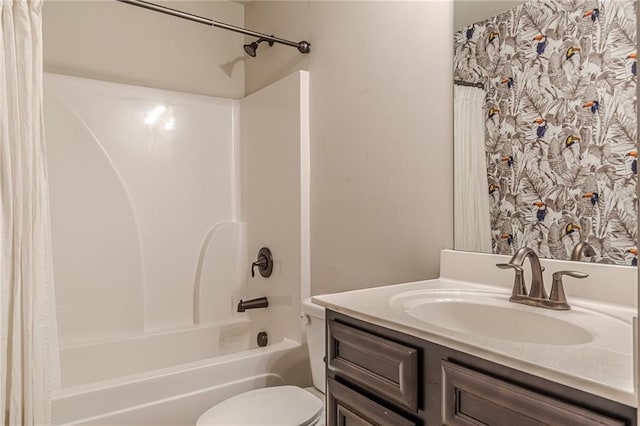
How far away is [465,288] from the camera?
1305 millimetres

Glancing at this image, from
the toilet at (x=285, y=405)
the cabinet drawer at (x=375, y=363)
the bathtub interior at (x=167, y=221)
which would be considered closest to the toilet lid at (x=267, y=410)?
the toilet at (x=285, y=405)

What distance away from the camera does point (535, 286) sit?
3.64 ft

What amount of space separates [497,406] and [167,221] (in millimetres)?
2159

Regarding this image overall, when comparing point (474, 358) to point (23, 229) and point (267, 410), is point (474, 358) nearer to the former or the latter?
point (267, 410)

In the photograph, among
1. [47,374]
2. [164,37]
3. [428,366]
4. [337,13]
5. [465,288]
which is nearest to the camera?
[428,366]

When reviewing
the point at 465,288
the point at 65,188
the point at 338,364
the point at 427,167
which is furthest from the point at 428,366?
the point at 65,188

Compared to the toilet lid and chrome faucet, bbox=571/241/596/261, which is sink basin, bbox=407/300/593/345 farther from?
the toilet lid

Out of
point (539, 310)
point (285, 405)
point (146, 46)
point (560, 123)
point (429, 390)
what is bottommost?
point (285, 405)

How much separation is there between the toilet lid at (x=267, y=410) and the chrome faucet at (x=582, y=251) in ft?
3.19

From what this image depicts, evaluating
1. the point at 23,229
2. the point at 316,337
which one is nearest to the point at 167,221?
the point at 23,229

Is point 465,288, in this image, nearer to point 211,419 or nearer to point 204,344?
point 211,419

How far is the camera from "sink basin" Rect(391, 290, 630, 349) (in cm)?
93

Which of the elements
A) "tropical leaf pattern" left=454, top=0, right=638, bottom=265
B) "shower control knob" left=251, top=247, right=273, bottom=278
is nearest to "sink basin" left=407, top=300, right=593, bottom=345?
"tropical leaf pattern" left=454, top=0, right=638, bottom=265

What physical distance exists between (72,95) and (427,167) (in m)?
1.86
